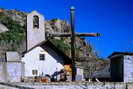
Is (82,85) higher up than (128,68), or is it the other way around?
(128,68)

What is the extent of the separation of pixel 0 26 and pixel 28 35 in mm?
37608

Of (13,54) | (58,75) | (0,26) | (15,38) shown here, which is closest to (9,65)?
(13,54)

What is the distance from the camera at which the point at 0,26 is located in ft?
251

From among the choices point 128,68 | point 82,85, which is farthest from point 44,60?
point 82,85

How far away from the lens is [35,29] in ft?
131

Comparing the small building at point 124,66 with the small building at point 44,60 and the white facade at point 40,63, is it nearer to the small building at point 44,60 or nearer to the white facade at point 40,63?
the small building at point 44,60

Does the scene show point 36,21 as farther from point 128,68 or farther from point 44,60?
point 128,68

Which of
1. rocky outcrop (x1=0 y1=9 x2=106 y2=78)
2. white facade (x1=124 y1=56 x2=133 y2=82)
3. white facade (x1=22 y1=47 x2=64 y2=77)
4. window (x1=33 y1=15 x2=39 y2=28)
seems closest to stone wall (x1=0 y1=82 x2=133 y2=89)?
white facade (x1=124 y1=56 x2=133 y2=82)

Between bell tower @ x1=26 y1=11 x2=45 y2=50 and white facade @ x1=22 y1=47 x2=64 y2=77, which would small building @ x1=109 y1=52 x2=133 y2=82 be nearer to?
white facade @ x1=22 y1=47 x2=64 y2=77

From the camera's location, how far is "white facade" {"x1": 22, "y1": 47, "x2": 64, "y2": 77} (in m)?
39.4

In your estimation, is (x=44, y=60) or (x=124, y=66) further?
(x=44, y=60)

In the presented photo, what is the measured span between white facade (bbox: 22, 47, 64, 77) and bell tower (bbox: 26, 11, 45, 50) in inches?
51.1

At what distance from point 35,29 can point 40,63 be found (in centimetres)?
338

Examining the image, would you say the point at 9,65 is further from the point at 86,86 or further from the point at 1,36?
the point at 1,36
